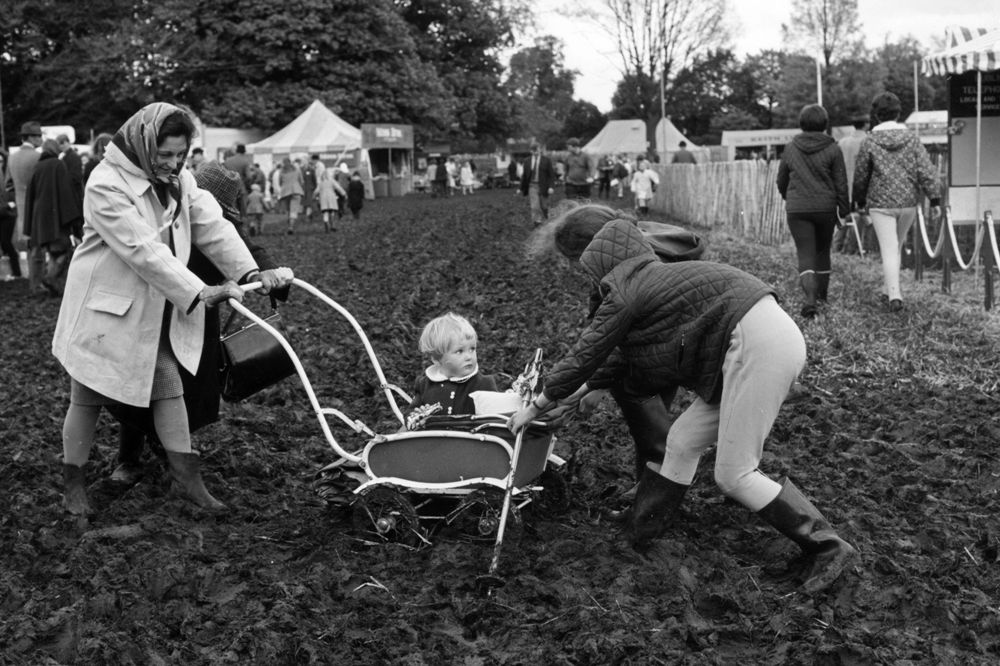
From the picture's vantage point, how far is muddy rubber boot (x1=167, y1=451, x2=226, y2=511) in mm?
5523

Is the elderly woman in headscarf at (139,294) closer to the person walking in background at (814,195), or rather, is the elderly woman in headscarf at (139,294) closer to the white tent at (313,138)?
the person walking in background at (814,195)

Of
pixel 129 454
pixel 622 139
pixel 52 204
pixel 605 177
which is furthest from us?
pixel 622 139

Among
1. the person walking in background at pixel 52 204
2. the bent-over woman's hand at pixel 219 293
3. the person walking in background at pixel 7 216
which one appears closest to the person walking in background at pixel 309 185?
the person walking in background at pixel 7 216

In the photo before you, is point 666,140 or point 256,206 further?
point 666,140

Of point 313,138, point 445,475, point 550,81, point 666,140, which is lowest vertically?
point 445,475

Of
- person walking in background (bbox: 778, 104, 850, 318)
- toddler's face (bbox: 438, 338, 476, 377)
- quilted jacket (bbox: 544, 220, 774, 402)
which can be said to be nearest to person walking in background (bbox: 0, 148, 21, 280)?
person walking in background (bbox: 778, 104, 850, 318)

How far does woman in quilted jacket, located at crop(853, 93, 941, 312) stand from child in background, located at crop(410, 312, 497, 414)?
20.8ft

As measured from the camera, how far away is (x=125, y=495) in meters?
5.84

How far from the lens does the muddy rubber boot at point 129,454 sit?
6.03m

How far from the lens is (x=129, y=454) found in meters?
6.09

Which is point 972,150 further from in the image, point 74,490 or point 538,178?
point 74,490

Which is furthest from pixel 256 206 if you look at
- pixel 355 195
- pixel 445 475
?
pixel 445 475

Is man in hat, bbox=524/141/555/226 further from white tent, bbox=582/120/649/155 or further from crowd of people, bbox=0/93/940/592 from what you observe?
white tent, bbox=582/120/649/155

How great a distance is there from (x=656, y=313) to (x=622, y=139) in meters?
70.3
